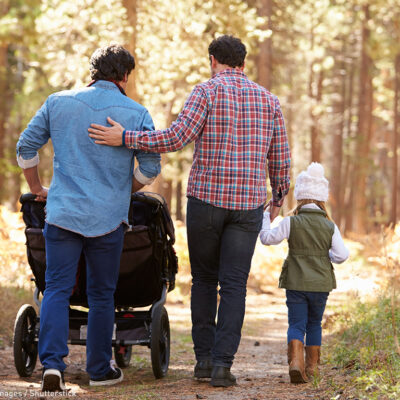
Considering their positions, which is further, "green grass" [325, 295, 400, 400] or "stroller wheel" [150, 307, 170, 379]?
"stroller wheel" [150, 307, 170, 379]

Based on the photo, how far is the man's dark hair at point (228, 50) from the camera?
17.0ft

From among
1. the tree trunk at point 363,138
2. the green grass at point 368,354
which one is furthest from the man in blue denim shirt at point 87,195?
the tree trunk at point 363,138

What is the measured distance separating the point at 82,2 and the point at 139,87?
2.09 metres

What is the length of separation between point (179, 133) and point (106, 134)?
52 cm

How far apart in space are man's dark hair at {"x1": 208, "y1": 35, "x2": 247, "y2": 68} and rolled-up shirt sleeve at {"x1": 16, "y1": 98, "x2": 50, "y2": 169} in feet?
4.32

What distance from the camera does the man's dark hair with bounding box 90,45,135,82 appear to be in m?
4.97

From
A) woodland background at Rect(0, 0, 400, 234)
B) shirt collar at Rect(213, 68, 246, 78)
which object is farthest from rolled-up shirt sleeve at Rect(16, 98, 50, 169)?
woodland background at Rect(0, 0, 400, 234)

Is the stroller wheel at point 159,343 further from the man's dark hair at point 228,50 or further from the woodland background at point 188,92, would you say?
the man's dark hair at point 228,50

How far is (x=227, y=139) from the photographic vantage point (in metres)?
5.04

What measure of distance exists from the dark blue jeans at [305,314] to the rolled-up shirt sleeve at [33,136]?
7.12 feet

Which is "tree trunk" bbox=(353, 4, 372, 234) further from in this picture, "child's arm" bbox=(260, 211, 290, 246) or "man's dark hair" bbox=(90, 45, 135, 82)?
"man's dark hair" bbox=(90, 45, 135, 82)

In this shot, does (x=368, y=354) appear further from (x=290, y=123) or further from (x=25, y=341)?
(x=290, y=123)

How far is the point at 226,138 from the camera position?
5.04m

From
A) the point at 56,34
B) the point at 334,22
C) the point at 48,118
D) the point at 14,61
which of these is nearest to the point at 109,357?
the point at 48,118
